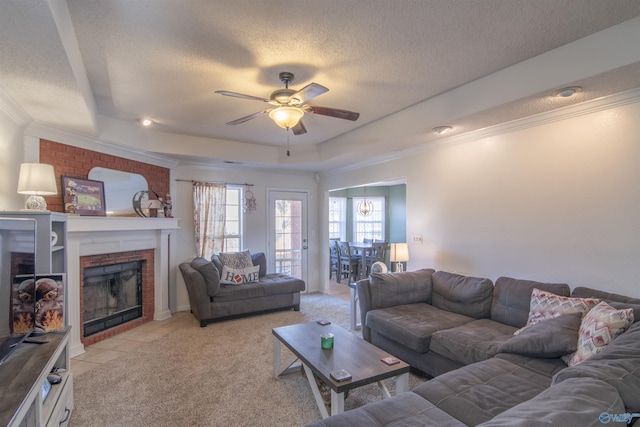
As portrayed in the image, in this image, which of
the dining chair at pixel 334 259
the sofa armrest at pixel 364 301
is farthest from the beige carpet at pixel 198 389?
the dining chair at pixel 334 259

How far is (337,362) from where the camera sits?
2.23m

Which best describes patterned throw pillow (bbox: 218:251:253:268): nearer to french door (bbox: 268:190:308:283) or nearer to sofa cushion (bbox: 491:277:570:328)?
french door (bbox: 268:190:308:283)

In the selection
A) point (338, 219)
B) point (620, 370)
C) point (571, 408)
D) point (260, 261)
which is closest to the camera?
point (571, 408)

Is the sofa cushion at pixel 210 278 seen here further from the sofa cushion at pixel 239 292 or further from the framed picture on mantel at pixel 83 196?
the framed picture on mantel at pixel 83 196

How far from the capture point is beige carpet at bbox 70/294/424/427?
2.28 meters

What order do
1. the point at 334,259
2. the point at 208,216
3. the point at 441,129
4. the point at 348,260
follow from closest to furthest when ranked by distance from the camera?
the point at 441,129 < the point at 208,216 < the point at 348,260 < the point at 334,259

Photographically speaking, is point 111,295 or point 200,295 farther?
point 200,295

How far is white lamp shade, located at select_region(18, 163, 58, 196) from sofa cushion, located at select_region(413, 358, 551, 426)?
3220 mm

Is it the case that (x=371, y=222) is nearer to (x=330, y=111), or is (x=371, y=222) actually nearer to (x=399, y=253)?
(x=399, y=253)

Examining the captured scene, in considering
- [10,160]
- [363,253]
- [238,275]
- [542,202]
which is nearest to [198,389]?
[238,275]

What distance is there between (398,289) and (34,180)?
349cm

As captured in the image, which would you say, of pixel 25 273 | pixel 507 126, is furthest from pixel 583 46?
pixel 25 273

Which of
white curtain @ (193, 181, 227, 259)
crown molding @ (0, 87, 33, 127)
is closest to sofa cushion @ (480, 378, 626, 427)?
crown molding @ (0, 87, 33, 127)

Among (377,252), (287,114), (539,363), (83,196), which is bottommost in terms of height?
(539,363)
